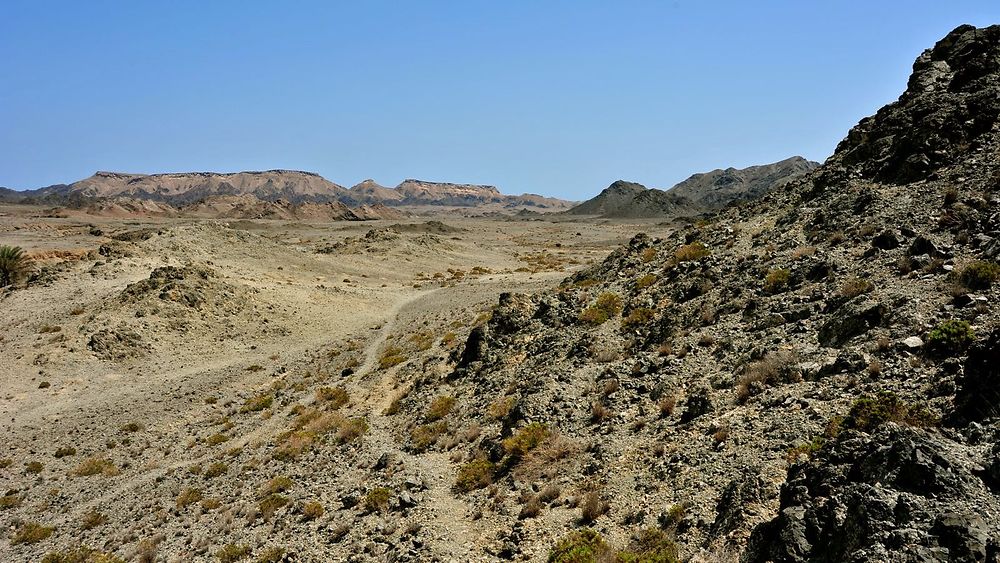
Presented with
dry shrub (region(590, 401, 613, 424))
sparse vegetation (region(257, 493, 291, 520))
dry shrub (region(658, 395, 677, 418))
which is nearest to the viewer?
dry shrub (region(658, 395, 677, 418))

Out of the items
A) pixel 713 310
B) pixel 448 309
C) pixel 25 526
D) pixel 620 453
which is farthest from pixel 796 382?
pixel 448 309

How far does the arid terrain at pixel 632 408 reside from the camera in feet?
32.1

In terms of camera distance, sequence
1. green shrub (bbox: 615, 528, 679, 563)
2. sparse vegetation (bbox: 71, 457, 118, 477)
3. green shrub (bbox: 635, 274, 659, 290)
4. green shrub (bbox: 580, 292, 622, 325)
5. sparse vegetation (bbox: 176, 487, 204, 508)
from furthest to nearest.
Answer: green shrub (bbox: 635, 274, 659, 290), green shrub (bbox: 580, 292, 622, 325), sparse vegetation (bbox: 71, 457, 118, 477), sparse vegetation (bbox: 176, 487, 204, 508), green shrub (bbox: 615, 528, 679, 563)

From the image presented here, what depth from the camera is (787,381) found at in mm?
14055

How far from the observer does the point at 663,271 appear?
25.8 meters

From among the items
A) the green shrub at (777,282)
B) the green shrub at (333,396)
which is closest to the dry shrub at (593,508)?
the green shrub at (777,282)

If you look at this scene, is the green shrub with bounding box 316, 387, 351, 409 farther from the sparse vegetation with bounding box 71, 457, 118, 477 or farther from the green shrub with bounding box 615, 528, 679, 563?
the green shrub with bounding box 615, 528, 679, 563

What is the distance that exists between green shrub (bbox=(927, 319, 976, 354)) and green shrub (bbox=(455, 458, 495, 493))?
11178 mm

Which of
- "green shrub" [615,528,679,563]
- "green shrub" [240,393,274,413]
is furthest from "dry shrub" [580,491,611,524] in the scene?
"green shrub" [240,393,274,413]

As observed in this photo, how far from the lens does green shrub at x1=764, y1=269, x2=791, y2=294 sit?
19.2 m

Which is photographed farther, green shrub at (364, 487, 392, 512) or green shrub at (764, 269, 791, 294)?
green shrub at (764, 269, 791, 294)

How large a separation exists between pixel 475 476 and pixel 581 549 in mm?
5354

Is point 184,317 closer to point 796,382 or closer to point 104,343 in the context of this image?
point 104,343

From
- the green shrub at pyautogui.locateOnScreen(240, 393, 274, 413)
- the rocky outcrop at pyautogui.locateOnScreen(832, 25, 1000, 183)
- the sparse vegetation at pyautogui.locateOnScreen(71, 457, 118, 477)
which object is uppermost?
the rocky outcrop at pyautogui.locateOnScreen(832, 25, 1000, 183)
